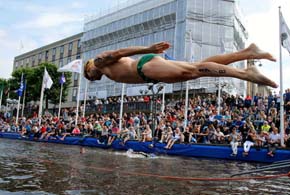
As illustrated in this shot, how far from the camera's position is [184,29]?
1485 inches

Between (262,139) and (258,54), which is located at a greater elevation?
(258,54)

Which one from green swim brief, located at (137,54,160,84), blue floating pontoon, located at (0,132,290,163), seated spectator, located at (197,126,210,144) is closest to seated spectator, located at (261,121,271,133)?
blue floating pontoon, located at (0,132,290,163)

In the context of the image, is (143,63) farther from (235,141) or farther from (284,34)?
(284,34)

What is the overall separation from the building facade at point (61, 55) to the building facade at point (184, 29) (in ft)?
32.4

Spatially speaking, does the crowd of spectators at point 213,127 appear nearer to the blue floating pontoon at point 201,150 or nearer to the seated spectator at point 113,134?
the seated spectator at point 113,134

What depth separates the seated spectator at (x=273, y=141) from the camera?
13195 mm

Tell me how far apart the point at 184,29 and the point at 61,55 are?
99.4 ft

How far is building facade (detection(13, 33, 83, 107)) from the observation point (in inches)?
2234

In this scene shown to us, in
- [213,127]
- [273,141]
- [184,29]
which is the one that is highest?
[184,29]

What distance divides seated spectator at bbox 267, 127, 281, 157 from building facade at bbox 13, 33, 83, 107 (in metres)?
44.5

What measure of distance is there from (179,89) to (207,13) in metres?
9.69

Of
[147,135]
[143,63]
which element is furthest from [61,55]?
[143,63]

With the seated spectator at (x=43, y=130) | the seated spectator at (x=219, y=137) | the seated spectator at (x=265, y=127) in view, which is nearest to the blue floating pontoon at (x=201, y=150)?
the seated spectator at (x=219, y=137)

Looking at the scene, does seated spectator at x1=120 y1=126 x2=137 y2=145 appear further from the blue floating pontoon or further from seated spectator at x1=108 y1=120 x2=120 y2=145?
seated spectator at x1=108 y1=120 x2=120 y2=145
